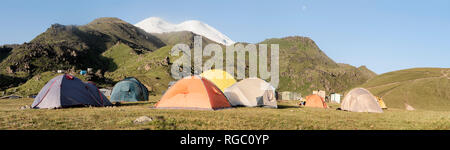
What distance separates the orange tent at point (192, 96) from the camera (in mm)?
16781

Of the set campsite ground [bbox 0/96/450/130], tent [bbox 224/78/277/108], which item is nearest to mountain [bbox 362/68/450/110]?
tent [bbox 224/78/277/108]

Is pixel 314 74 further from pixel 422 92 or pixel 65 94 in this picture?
pixel 65 94

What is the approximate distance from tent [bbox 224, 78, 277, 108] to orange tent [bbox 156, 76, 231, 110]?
4.11 meters

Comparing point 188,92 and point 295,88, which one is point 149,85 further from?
point 295,88

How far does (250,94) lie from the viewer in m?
22.4

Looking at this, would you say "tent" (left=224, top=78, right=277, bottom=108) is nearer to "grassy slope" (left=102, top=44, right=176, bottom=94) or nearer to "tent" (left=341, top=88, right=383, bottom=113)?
"tent" (left=341, top=88, right=383, bottom=113)

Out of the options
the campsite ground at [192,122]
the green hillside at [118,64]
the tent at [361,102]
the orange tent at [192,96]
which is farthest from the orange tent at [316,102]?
the green hillside at [118,64]

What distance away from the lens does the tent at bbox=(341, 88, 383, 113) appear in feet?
66.3

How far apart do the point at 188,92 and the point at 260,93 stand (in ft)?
24.5

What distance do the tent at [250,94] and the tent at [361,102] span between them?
599 centimetres

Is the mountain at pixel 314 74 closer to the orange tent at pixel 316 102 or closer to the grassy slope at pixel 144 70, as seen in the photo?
the grassy slope at pixel 144 70

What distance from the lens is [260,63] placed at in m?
136

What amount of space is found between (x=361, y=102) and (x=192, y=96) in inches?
528
